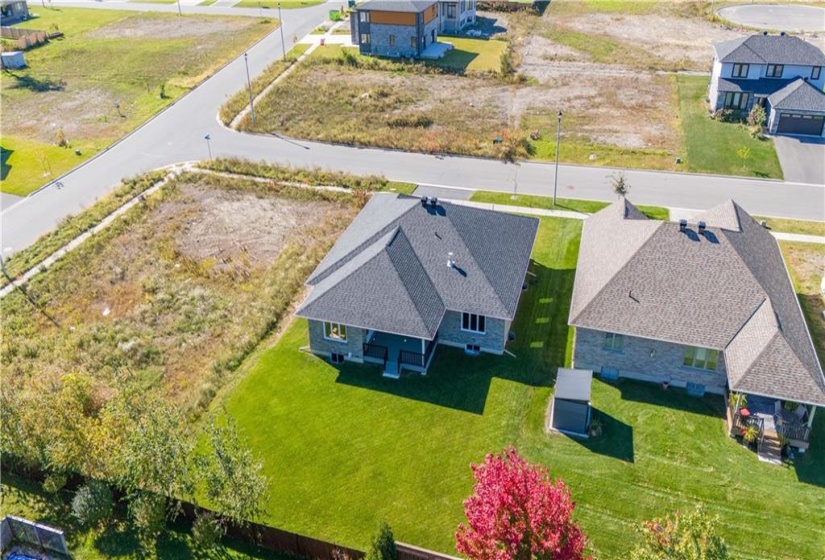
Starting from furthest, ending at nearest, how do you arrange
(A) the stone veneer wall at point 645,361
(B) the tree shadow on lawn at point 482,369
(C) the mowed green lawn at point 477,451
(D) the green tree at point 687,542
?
(B) the tree shadow on lawn at point 482,369 → (A) the stone veneer wall at point 645,361 → (C) the mowed green lawn at point 477,451 → (D) the green tree at point 687,542

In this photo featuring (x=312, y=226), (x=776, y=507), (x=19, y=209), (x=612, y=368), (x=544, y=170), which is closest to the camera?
(x=776, y=507)

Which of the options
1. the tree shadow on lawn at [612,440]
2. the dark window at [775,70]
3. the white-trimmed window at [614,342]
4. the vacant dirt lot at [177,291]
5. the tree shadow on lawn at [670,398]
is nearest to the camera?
the tree shadow on lawn at [612,440]

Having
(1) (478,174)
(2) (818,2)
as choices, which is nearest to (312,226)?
(1) (478,174)

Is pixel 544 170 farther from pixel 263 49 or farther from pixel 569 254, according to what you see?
pixel 263 49

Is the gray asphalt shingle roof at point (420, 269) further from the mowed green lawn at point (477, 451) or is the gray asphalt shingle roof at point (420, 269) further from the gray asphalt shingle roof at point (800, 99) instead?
the gray asphalt shingle roof at point (800, 99)

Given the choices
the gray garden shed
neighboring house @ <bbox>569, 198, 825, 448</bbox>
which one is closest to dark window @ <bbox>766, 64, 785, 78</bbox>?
neighboring house @ <bbox>569, 198, 825, 448</bbox>

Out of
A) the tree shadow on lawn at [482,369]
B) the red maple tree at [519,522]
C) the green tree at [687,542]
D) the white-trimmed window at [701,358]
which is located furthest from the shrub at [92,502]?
the white-trimmed window at [701,358]
